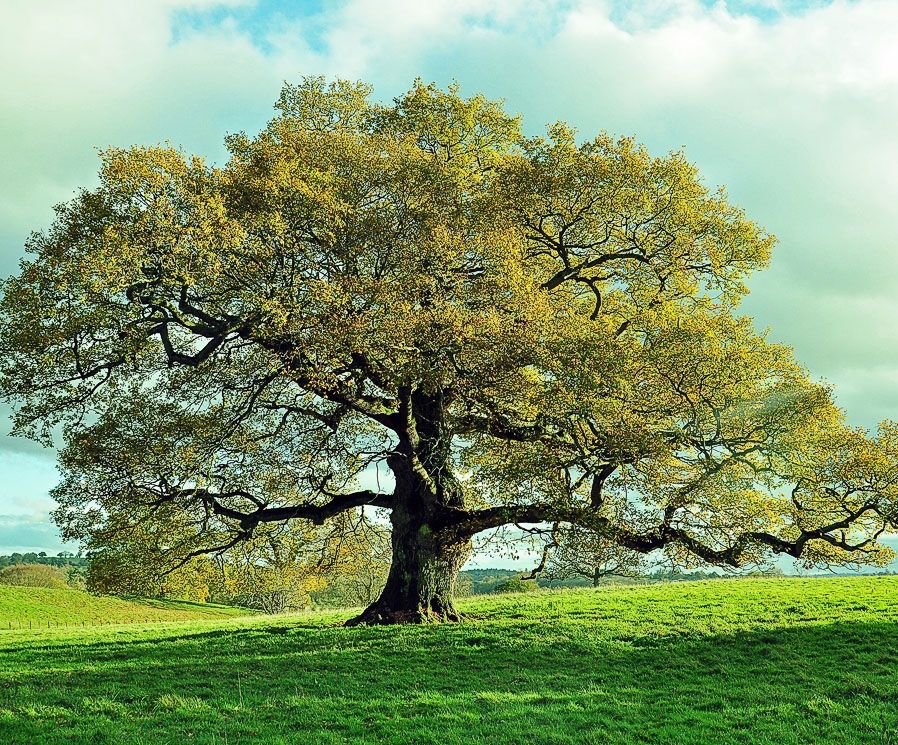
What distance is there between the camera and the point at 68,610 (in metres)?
49.2

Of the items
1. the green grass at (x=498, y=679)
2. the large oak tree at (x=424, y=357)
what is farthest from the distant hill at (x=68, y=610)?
the large oak tree at (x=424, y=357)

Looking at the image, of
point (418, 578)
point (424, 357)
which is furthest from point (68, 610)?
point (424, 357)

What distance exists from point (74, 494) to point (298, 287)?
826 cm

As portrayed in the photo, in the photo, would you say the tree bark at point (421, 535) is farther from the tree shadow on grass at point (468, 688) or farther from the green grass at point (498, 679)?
the tree shadow on grass at point (468, 688)

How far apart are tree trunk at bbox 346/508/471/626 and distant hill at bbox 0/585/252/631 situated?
2630 centimetres

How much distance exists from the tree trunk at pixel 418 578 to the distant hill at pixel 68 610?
2630 cm

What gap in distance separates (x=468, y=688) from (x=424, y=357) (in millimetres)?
7357

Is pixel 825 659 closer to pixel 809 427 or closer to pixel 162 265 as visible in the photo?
pixel 809 427

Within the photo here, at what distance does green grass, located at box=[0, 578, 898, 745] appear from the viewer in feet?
41.0

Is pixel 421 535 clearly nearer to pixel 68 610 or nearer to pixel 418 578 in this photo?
pixel 418 578

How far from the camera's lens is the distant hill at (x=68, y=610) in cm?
4600

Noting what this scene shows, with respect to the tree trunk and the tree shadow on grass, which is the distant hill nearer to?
the tree trunk

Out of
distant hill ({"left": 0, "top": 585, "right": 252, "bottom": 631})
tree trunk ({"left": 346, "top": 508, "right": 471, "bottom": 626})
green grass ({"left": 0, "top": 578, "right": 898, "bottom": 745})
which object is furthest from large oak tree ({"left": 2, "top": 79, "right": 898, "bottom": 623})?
distant hill ({"left": 0, "top": 585, "right": 252, "bottom": 631})

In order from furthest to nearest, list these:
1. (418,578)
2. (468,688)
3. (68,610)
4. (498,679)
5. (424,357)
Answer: (68,610) < (418,578) < (424,357) < (498,679) < (468,688)
